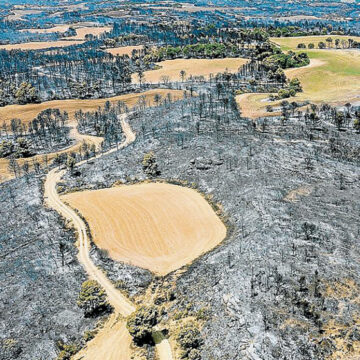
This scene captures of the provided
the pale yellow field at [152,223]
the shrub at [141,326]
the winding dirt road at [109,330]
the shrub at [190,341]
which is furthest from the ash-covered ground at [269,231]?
the winding dirt road at [109,330]

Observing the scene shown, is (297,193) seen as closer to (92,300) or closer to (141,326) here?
(141,326)

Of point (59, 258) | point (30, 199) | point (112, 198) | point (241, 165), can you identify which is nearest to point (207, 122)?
point (241, 165)

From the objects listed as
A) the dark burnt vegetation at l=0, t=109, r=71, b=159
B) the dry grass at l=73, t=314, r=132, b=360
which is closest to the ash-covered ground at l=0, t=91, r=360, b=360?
the dry grass at l=73, t=314, r=132, b=360

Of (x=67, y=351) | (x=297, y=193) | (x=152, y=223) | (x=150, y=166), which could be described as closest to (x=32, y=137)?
(x=150, y=166)

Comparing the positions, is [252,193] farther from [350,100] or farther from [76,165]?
[350,100]

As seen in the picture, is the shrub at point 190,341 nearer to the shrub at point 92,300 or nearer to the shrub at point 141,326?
the shrub at point 141,326

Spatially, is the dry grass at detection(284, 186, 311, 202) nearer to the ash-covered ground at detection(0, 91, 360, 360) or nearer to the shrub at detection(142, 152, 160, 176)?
the ash-covered ground at detection(0, 91, 360, 360)
